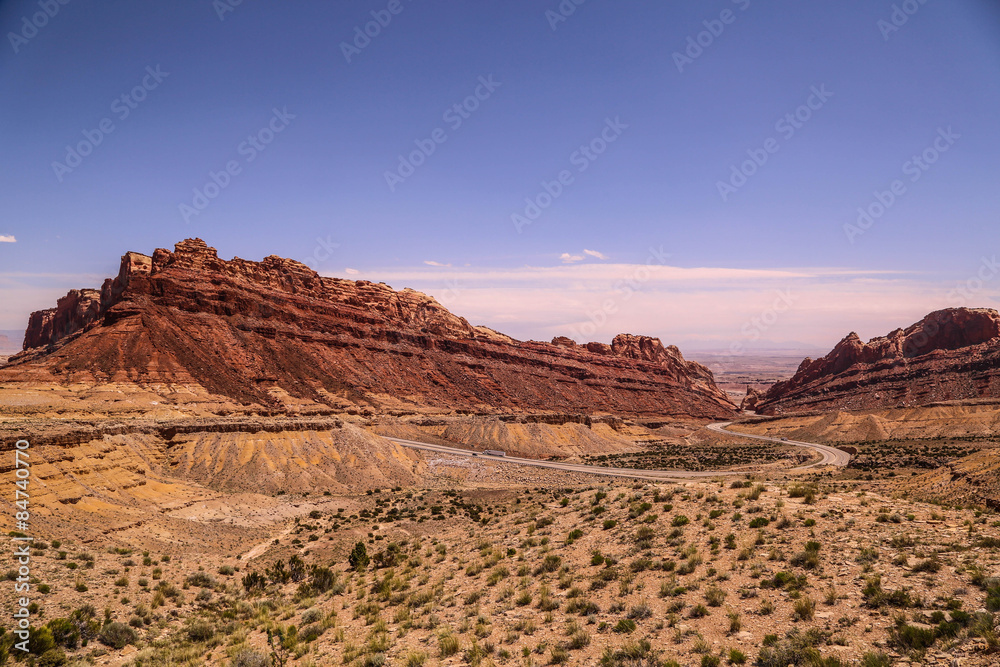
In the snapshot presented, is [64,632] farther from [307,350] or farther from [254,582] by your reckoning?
[307,350]

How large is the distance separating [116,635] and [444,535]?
1260cm

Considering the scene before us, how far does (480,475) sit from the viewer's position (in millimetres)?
54438

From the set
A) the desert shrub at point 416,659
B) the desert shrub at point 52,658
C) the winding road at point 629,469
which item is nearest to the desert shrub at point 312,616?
the desert shrub at point 416,659

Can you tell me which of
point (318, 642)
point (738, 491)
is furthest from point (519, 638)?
point (738, 491)

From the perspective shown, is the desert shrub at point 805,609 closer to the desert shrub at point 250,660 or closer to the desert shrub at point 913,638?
the desert shrub at point 913,638

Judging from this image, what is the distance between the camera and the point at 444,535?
79.9 ft

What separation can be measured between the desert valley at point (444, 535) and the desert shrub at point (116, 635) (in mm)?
138

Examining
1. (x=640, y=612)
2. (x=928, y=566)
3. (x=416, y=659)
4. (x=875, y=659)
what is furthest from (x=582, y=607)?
(x=928, y=566)

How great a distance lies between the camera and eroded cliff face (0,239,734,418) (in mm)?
76150

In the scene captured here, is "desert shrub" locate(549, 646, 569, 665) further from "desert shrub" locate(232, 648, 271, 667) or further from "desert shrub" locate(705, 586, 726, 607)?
"desert shrub" locate(232, 648, 271, 667)

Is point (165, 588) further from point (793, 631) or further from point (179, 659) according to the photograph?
point (793, 631)

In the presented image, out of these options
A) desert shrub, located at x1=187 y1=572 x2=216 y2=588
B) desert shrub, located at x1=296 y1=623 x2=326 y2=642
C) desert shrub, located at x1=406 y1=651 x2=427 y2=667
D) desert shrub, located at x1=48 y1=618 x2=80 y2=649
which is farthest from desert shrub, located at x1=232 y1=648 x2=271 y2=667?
desert shrub, located at x1=187 y1=572 x2=216 y2=588

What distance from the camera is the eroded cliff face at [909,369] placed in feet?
345

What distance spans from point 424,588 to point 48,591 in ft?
36.8
